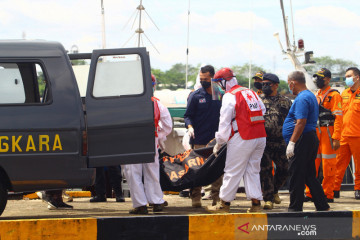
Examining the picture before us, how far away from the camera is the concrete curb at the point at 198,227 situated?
621 centimetres

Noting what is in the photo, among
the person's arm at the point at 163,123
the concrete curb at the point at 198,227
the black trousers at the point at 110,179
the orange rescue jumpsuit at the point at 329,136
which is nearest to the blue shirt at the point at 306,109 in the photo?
the concrete curb at the point at 198,227

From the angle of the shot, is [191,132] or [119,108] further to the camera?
[191,132]

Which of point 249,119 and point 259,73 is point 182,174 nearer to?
point 249,119

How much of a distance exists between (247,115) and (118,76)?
63.8 inches

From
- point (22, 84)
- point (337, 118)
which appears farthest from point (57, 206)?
point (337, 118)

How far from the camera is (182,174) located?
8.52 metres

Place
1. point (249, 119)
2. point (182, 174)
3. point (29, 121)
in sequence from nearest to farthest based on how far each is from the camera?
point (29, 121)
point (249, 119)
point (182, 174)

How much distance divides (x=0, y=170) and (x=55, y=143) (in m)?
0.65

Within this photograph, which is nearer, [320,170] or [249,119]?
[249,119]

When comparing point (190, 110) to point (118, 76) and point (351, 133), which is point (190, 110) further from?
point (351, 133)

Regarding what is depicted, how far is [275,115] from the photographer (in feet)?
29.1

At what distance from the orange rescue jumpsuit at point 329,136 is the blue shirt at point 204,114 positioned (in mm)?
1668

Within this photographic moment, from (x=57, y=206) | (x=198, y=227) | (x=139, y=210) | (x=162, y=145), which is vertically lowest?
(x=57, y=206)

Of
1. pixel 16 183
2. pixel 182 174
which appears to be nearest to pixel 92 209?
pixel 182 174
